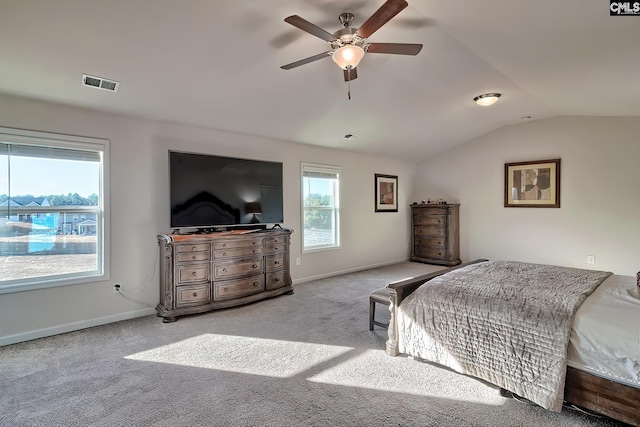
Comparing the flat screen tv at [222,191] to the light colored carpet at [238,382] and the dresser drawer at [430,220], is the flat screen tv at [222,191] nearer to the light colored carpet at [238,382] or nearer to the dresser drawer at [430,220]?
the light colored carpet at [238,382]

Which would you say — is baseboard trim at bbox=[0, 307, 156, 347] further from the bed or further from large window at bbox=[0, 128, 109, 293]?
the bed

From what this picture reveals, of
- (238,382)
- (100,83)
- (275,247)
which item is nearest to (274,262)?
(275,247)

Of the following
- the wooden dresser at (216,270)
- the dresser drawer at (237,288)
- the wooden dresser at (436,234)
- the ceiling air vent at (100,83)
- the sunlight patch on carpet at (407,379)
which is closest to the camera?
the sunlight patch on carpet at (407,379)

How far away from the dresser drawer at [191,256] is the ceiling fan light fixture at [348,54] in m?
2.68

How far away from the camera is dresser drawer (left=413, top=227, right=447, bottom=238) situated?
6.73m

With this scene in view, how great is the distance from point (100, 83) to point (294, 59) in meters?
1.91

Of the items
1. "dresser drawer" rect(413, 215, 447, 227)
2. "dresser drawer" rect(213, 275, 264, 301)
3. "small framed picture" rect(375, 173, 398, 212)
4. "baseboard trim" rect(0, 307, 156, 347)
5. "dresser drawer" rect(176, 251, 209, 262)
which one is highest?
"small framed picture" rect(375, 173, 398, 212)

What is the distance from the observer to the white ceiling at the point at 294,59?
7.79 feet

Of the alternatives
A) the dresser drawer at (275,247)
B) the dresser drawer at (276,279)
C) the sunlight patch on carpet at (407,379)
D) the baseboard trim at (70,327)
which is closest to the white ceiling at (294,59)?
the dresser drawer at (275,247)

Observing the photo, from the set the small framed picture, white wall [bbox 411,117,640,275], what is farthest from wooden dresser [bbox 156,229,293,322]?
white wall [bbox 411,117,640,275]

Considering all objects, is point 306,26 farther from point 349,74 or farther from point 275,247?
point 275,247

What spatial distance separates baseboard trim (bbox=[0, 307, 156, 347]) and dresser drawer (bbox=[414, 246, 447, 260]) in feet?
17.7

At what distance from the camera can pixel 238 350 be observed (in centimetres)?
291

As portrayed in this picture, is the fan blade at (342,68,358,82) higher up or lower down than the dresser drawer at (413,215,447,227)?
higher up
